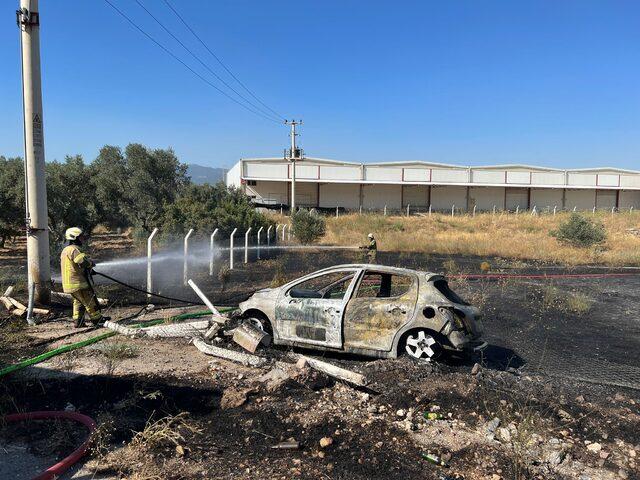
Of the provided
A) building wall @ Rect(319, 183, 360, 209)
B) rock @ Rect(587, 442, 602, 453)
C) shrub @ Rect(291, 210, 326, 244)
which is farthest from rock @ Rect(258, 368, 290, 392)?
building wall @ Rect(319, 183, 360, 209)

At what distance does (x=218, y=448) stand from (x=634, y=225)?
42.8 meters

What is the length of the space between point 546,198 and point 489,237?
2950 cm

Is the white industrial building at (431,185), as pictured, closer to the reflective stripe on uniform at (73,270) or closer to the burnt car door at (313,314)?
the reflective stripe on uniform at (73,270)

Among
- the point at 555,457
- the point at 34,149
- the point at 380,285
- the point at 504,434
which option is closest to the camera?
the point at 555,457

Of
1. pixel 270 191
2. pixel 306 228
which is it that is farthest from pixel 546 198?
pixel 306 228

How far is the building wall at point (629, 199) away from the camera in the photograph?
58.4m

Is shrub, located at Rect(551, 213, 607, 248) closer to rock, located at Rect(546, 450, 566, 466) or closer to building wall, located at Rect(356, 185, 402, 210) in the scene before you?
building wall, located at Rect(356, 185, 402, 210)

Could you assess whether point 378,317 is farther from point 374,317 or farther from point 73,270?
point 73,270

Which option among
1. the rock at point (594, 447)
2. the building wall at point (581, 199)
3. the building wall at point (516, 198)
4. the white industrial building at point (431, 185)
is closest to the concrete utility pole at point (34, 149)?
the rock at point (594, 447)

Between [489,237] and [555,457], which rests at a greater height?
[489,237]

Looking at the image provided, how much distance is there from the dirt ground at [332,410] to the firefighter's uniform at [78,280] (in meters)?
0.37

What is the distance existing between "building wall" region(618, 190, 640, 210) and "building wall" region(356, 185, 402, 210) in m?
28.9

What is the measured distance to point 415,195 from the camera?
5456 cm

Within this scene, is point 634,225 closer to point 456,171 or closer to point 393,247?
point 456,171
